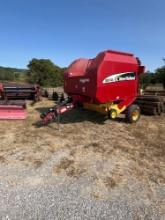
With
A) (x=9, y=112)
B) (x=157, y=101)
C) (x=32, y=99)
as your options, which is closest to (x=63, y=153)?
(x=9, y=112)

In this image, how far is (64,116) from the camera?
29.3 ft

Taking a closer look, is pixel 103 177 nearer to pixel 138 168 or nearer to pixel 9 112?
pixel 138 168

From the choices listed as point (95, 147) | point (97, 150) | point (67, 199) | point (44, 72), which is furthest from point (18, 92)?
point (44, 72)

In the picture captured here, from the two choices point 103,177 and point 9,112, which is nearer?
point 103,177

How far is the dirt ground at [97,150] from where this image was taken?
163 inches

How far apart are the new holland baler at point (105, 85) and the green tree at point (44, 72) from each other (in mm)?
29571

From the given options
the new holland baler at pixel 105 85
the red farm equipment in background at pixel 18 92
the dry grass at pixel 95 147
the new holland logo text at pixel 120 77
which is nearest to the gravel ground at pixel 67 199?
the dry grass at pixel 95 147

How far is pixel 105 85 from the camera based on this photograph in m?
7.16

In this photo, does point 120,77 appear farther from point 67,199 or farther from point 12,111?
point 67,199

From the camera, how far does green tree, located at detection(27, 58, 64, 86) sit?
122 feet

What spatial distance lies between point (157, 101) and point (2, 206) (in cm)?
797

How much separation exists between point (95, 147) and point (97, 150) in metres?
0.21

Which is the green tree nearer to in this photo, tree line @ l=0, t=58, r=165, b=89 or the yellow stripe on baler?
tree line @ l=0, t=58, r=165, b=89

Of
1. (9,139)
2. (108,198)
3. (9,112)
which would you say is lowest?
(108,198)
